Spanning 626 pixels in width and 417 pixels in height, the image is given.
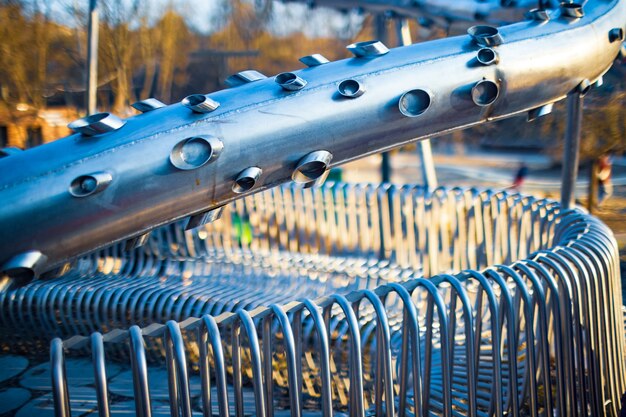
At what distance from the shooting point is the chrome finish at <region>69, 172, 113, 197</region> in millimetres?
2082

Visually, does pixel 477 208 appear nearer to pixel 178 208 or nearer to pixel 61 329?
pixel 61 329

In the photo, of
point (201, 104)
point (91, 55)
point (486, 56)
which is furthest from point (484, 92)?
point (91, 55)

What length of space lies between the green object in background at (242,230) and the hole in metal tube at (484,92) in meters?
4.52

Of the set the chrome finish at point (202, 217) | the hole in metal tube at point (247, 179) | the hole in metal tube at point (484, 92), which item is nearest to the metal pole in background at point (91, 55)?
the chrome finish at point (202, 217)

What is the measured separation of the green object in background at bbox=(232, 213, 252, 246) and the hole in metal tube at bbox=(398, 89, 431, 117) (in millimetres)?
4567

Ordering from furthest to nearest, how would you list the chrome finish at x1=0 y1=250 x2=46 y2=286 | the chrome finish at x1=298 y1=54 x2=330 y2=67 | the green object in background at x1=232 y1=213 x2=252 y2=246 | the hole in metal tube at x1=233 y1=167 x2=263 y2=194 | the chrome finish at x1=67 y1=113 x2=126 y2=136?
1. the green object in background at x1=232 y1=213 x2=252 y2=246
2. the chrome finish at x1=298 y1=54 x2=330 y2=67
3. the hole in metal tube at x1=233 y1=167 x2=263 y2=194
4. the chrome finish at x1=67 y1=113 x2=126 y2=136
5. the chrome finish at x1=0 y1=250 x2=46 y2=286

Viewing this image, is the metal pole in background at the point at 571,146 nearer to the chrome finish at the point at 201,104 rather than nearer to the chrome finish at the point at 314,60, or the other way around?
the chrome finish at the point at 314,60

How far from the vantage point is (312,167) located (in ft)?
7.86

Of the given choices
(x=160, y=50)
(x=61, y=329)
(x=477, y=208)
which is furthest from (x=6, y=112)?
(x=477, y=208)

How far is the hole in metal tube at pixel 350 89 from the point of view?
7.82ft

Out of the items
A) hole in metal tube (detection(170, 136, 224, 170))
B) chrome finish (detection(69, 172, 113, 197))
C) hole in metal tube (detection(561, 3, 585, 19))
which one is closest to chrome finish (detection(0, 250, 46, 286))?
chrome finish (detection(69, 172, 113, 197))

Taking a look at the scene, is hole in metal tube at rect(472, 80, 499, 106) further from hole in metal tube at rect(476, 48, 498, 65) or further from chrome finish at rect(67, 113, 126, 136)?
chrome finish at rect(67, 113, 126, 136)

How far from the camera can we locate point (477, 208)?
5.76 metres

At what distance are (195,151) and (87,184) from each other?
1.16 ft
